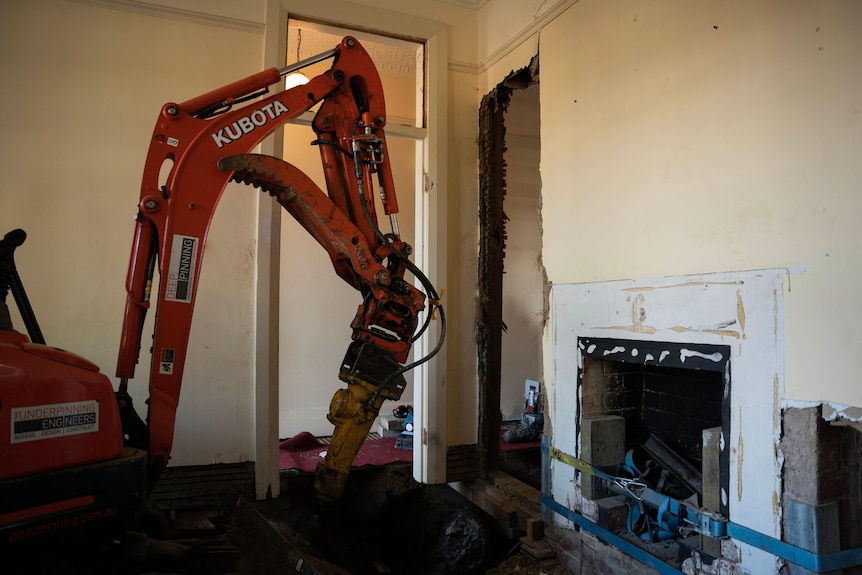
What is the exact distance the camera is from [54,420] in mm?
1721

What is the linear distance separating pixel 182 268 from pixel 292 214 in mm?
501

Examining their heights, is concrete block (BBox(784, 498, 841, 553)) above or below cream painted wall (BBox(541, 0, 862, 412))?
below

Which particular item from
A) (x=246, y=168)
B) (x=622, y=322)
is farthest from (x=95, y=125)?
(x=622, y=322)

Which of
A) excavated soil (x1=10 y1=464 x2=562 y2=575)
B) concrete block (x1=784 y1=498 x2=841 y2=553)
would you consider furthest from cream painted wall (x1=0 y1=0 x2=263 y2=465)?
concrete block (x1=784 y1=498 x2=841 y2=553)

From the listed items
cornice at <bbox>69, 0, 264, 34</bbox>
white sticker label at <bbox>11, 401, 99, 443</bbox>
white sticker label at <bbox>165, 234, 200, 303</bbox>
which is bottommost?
white sticker label at <bbox>11, 401, 99, 443</bbox>

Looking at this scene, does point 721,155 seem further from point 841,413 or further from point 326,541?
point 326,541

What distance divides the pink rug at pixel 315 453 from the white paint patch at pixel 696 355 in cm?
254

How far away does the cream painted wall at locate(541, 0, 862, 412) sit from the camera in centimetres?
159

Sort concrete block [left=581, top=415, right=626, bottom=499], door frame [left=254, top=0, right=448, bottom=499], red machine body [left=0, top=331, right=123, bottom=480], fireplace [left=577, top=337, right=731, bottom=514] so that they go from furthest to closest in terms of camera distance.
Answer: door frame [left=254, top=0, right=448, bottom=499] < concrete block [left=581, top=415, right=626, bottom=499] < fireplace [left=577, top=337, right=731, bottom=514] < red machine body [left=0, top=331, right=123, bottom=480]

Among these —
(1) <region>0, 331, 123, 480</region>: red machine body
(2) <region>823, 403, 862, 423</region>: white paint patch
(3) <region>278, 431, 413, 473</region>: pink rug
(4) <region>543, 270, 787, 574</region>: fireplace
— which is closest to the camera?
(2) <region>823, 403, 862, 423</region>: white paint patch

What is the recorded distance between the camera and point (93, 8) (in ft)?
10.2

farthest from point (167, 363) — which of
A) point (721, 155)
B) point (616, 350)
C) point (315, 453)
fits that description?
point (315, 453)

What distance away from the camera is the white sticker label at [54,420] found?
5.41 ft

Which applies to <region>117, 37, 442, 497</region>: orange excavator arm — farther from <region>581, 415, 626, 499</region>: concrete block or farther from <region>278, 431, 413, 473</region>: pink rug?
<region>278, 431, 413, 473</region>: pink rug
